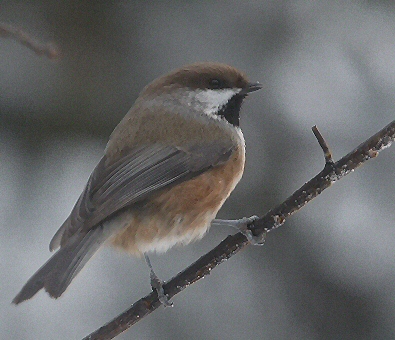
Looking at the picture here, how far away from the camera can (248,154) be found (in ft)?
16.5

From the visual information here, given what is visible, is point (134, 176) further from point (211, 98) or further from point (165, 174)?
point (211, 98)

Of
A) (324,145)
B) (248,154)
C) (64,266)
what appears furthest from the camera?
(248,154)

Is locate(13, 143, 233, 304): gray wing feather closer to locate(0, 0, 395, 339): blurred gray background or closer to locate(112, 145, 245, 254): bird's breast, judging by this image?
locate(112, 145, 245, 254): bird's breast

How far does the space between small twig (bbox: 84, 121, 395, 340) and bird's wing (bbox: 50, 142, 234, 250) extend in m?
0.43

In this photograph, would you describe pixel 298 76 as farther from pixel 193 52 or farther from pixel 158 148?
pixel 158 148

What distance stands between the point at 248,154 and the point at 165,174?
7.21ft

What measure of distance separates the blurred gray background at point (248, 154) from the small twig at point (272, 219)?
1.93 metres

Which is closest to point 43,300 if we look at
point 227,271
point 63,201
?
point 63,201

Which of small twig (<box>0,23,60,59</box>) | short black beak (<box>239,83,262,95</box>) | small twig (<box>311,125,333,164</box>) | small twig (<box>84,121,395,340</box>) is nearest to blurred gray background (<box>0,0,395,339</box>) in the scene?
short black beak (<box>239,83,262,95</box>)

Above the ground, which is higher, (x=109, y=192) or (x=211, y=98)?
(x=211, y=98)

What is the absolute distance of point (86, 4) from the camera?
5551 mm

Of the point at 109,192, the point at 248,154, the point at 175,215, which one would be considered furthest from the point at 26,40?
the point at 248,154

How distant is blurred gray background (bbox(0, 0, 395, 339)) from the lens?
4551 mm

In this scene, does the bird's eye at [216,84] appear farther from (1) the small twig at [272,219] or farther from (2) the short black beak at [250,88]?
(1) the small twig at [272,219]
